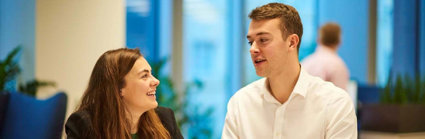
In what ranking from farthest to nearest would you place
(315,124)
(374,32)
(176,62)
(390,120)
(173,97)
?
(374,32), (176,62), (173,97), (390,120), (315,124)

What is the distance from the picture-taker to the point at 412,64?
8.20 meters

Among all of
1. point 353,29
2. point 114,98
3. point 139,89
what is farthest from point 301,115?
point 353,29

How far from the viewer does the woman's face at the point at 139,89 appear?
216cm

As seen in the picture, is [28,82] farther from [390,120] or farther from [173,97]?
[390,120]

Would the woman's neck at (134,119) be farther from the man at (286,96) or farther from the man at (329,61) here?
the man at (329,61)

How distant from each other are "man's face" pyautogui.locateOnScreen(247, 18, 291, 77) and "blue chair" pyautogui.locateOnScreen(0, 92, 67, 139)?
1333 millimetres

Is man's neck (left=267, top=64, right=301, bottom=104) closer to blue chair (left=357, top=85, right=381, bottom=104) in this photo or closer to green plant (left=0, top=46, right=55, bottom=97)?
blue chair (left=357, top=85, right=381, bottom=104)

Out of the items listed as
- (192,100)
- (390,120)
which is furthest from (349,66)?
(390,120)

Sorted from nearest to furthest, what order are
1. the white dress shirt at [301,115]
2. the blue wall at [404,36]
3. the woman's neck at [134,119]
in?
1. the white dress shirt at [301,115]
2. the woman's neck at [134,119]
3. the blue wall at [404,36]

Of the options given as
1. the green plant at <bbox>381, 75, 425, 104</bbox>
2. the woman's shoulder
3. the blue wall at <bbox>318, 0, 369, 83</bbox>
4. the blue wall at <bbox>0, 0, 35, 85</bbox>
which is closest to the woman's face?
the woman's shoulder

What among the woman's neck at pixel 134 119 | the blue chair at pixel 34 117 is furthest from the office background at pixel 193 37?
the woman's neck at pixel 134 119

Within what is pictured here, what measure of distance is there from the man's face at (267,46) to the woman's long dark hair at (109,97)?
529 mm

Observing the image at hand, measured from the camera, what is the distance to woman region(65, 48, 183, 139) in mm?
2119

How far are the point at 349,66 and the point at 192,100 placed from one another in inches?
108
